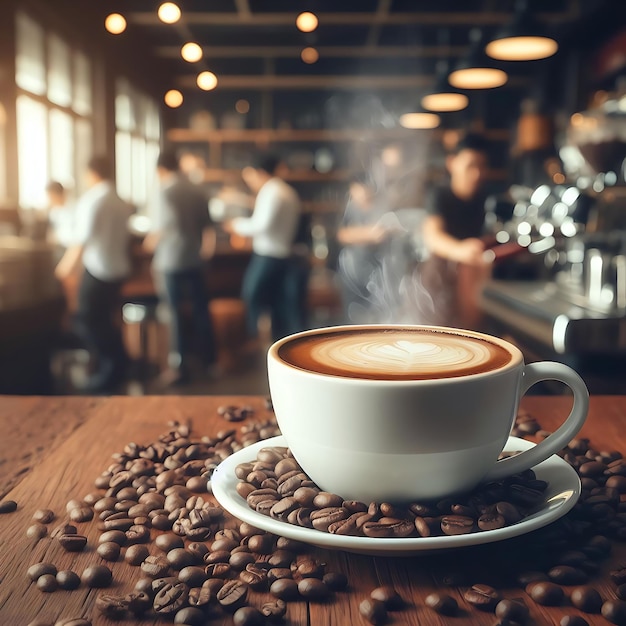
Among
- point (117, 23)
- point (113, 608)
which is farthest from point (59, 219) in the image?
point (113, 608)

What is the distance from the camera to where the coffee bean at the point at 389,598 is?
45 cm

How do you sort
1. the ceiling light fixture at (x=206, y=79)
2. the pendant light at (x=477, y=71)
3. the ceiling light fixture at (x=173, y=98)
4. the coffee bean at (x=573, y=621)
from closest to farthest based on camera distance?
the coffee bean at (x=573, y=621), the pendant light at (x=477, y=71), the ceiling light fixture at (x=206, y=79), the ceiling light fixture at (x=173, y=98)

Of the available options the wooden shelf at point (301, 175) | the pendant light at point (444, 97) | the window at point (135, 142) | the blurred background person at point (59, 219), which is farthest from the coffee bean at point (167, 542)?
the wooden shelf at point (301, 175)

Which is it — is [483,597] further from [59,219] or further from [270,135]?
[270,135]

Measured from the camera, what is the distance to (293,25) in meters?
6.72

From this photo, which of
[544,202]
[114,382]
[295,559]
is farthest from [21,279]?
[295,559]

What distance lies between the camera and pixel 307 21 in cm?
568

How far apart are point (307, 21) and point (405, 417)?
5.65 metres

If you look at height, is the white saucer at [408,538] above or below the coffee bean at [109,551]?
above

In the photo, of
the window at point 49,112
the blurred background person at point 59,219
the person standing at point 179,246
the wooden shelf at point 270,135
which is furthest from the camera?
the wooden shelf at point 270,135

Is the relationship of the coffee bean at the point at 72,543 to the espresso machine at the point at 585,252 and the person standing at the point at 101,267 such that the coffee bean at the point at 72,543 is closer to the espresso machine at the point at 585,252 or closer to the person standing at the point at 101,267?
the espresso machine at the point at 585,252

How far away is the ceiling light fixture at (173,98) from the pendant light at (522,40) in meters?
5.31

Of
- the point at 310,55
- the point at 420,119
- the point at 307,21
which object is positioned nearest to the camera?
the point at 307,21

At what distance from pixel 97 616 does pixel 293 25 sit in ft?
22.5
